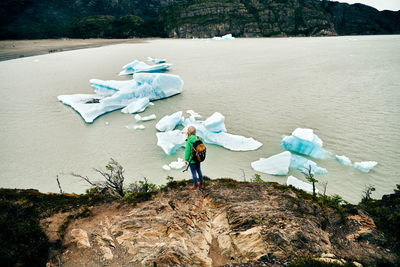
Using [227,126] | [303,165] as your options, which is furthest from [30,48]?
[303,165]

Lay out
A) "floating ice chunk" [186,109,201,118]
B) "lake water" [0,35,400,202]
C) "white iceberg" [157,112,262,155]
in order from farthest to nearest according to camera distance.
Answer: "floating ice chunk" [186,109,201,118]
"white iceberg" [157,112,262,155]
"lake water" [0,35,400,202]

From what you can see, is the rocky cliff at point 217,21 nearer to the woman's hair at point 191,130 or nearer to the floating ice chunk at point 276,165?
the floating ice chunk at point 276,165

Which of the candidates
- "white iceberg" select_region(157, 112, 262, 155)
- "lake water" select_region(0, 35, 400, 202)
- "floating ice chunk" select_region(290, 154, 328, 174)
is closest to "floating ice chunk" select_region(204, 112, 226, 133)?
"white iceberg" select_region(157, 112, 262, 155)

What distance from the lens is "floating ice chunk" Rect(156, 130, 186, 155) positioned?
7.01 metres

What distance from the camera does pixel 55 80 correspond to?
16.1 m

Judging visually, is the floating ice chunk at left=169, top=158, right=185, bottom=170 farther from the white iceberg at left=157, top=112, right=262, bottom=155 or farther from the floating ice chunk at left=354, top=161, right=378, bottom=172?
the floating ice chunk at left=354, top=161, right=378, bottom=172

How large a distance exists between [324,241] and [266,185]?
1191mm

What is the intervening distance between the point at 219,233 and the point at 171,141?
5047 mm

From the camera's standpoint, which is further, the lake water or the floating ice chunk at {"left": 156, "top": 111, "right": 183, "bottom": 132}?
the floating ice chunk at {"left": 156, "top": 111, "right": 183, "bottom": 132}

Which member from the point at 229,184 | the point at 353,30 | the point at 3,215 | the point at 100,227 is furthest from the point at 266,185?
the point at 353,30

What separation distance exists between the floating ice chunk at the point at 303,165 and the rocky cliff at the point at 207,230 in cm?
333

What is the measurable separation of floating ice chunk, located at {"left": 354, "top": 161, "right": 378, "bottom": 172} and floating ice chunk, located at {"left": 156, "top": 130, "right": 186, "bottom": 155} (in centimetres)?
539

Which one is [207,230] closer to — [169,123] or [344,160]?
[344,160]

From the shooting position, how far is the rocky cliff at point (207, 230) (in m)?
2.09
